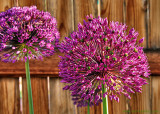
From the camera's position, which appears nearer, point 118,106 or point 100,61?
point 100,61

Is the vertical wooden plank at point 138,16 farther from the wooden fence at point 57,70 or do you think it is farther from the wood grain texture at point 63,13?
the wood grain texture at point 63,13

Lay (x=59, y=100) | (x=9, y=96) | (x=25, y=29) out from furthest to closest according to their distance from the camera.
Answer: (x=9, y=96), (x=59, y=100), (x=25, y=29)

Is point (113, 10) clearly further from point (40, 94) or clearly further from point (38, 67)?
point (40, 94)

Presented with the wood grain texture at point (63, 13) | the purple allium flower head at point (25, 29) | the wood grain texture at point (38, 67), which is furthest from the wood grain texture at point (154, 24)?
the purple allium flower head at point (25, 29)

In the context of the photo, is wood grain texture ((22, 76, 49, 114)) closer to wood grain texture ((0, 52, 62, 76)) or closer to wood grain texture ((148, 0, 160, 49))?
wood grain texture ((0, 52, 62, 76))

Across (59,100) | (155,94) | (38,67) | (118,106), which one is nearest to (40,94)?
(59,100)

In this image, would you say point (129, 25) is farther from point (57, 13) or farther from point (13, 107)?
point (13, 107)

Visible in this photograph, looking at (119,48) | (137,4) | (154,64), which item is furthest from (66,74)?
(137,4)
